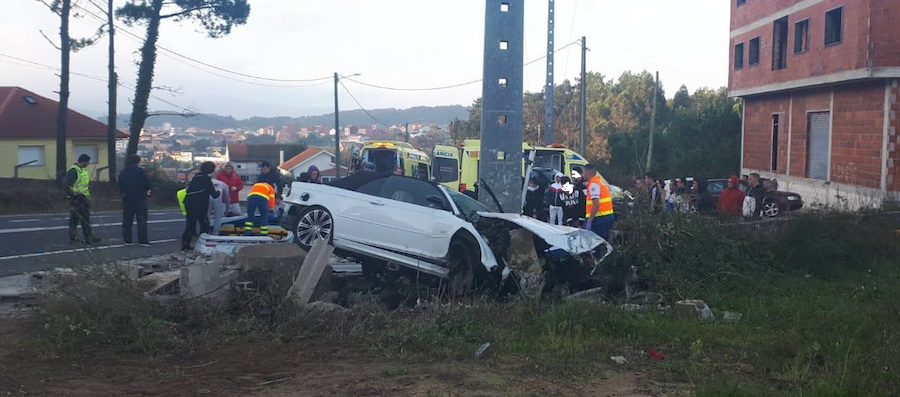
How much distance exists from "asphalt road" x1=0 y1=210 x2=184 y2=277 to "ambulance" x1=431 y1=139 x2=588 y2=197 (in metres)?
7.21

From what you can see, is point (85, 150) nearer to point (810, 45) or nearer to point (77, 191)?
point (77, 191)

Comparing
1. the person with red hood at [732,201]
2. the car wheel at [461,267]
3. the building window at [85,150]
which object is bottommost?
the car wheel at [461,267]

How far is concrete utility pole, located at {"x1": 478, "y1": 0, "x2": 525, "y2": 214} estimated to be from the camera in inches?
515

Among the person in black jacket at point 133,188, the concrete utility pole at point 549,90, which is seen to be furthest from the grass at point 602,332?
the concrete utility pole at point 549,90

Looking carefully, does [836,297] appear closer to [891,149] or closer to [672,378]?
[672,378]

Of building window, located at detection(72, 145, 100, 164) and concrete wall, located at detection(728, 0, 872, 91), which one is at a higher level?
concrete wall, located at detection(728, 0, 872, 91)

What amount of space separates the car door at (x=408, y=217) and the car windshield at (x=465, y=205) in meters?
0.21

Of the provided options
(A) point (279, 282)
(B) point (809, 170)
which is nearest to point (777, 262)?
(A) point (279, 282)

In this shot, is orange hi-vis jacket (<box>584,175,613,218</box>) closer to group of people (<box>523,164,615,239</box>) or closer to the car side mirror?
group of people (<box>523,164,615,239</box>)

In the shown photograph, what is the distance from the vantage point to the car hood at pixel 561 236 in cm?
1075

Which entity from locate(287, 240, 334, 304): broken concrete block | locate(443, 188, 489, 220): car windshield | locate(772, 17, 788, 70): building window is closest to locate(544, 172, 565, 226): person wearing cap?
locate(443, 188, 489, 220): car windshield

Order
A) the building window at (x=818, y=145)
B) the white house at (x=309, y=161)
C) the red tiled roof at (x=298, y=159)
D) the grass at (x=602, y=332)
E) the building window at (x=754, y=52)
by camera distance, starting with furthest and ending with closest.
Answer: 1. the red tiled roof at (x=298, y=159)
2. the white house at (x=309, y=161)
3. the building window at (x=754, y=52)
4. the building window at (x=818, y=145)
5. the grass at (x=602, y=332)

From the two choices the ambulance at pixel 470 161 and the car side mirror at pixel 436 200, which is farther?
the ambulance at pixel 470 161

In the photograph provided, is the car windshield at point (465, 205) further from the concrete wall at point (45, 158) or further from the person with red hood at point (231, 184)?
the concrete wall at point (45, 158)
